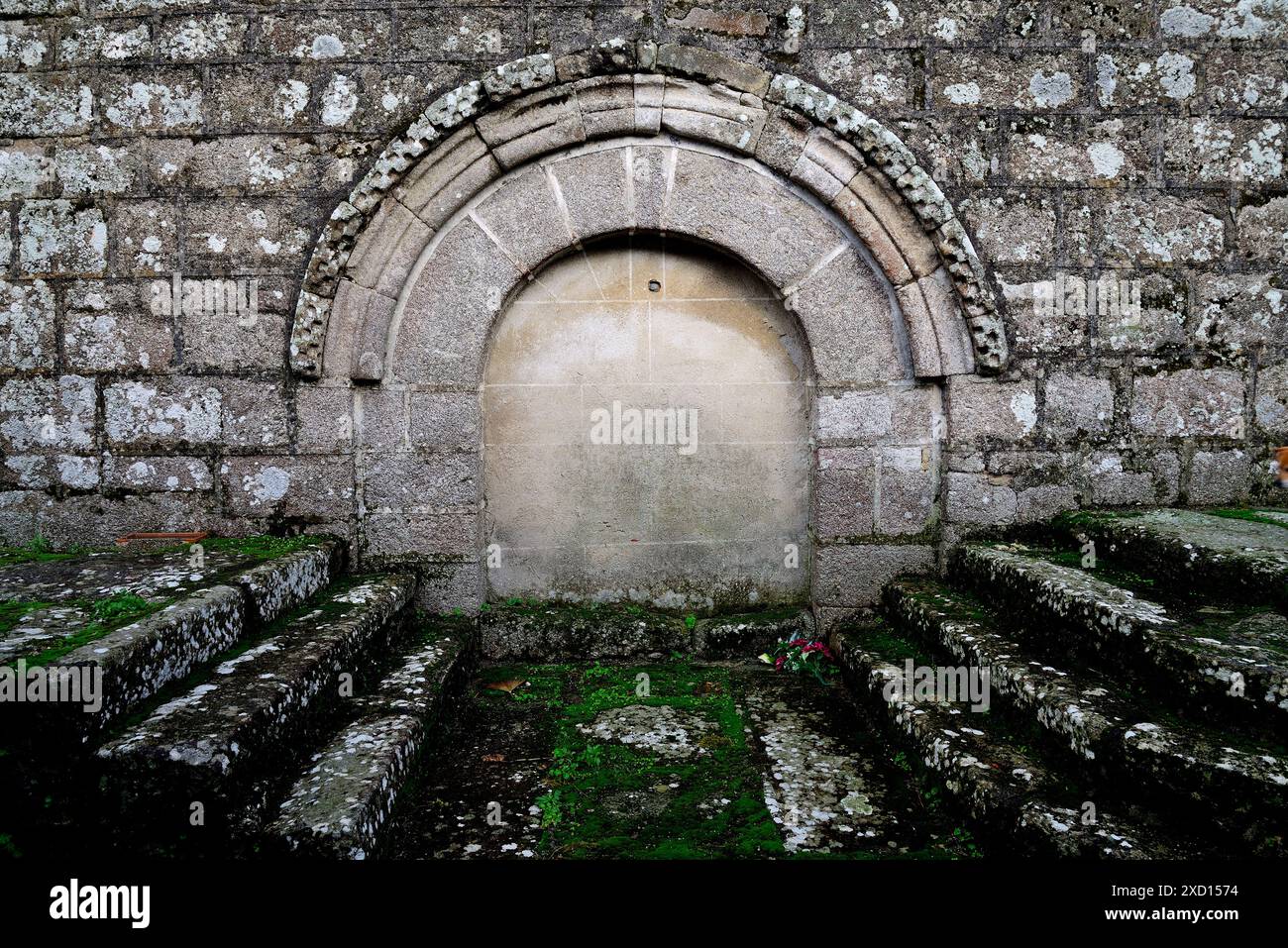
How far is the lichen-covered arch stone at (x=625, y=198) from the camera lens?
11.7 feet

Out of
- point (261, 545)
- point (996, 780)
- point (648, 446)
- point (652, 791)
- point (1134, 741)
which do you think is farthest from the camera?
point (648, 446)

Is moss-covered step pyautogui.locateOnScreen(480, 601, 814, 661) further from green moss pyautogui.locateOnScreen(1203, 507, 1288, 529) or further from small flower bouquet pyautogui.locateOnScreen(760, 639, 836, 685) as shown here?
green moss pyautogui.locateOnScreen(1203, 507, 1288, 529)

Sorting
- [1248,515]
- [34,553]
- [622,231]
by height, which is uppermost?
[622,231]

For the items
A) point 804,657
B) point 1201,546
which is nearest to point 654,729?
point 804,657

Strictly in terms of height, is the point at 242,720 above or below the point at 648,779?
above

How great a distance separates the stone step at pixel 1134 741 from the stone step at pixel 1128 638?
0.10m

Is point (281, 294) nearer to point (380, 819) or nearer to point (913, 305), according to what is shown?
point (380, 819)

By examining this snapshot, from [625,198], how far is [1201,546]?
265 cm

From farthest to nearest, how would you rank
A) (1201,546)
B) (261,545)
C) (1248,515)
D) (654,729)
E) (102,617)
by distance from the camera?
(261,545), (1248,515), (654,729), (1201,546), (102,617)

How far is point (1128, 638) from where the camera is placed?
2.48 metres

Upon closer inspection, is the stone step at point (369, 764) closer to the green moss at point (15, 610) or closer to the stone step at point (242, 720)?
the stone step at point (242, 720)

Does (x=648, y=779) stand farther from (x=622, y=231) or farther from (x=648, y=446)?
(x=622, y=231)

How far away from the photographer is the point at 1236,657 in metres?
2.17

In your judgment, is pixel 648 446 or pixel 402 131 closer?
pixel 402 131
